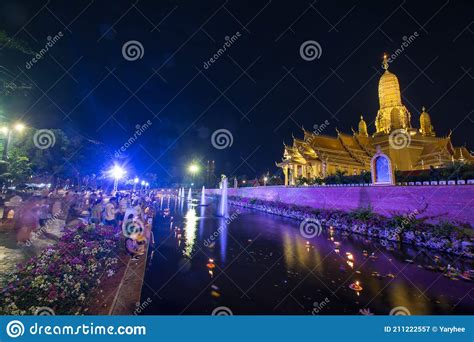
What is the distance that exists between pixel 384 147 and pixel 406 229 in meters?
26.2

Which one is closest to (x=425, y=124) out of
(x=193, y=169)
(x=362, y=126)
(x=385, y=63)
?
(x=362, y=126)

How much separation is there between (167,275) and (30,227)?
6.81 metres

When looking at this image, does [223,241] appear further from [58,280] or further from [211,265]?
[58,280]

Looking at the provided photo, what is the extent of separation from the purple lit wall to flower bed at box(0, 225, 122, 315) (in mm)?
17302

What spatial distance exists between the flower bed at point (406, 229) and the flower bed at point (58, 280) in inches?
563

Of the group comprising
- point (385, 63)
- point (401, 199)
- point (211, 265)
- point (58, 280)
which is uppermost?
point (385, 63)

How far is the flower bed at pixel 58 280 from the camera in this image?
4066 millimetres

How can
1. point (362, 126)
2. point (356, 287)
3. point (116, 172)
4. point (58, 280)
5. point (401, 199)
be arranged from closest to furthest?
point (58, 280) → point (356, 287) → point (401, 199) → point (116, 172) → point (362, 126)

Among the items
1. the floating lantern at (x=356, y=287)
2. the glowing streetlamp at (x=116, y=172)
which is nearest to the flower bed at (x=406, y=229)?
the floating lantern at (x=356, y=287)

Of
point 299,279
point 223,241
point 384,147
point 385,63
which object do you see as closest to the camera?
point 299,279

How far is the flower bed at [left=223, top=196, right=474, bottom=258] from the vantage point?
35.7 ft

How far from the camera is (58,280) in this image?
4.52m

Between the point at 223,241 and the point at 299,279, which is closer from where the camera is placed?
the point at 299,279
